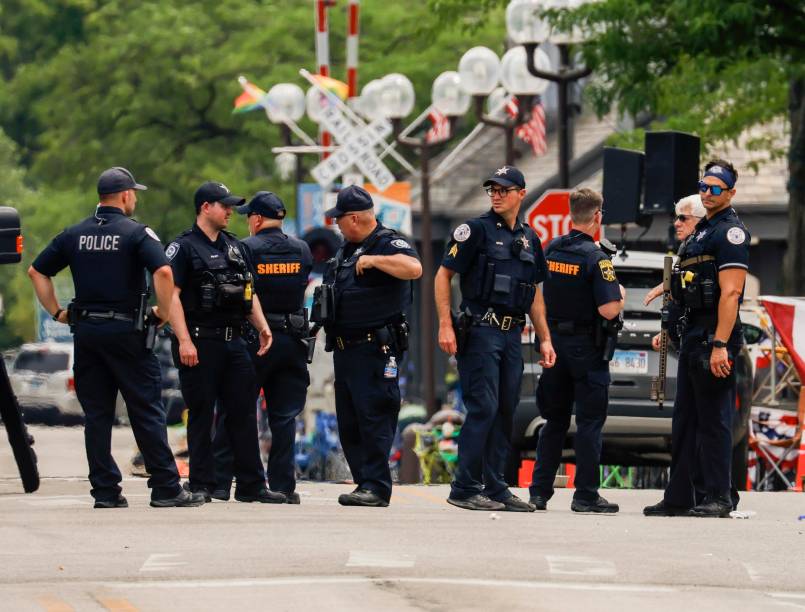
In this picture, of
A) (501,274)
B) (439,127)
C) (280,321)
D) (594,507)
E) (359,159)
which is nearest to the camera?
(501,274)

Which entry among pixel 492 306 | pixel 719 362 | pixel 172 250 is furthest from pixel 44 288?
pixel 719 362

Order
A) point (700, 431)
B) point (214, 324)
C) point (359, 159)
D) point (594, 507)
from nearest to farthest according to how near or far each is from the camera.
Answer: point (700, 431), point (214, 324), point (594, 507), point (359, 159)

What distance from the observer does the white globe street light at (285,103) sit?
35.4m

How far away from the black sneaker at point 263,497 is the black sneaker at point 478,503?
3.52 feet

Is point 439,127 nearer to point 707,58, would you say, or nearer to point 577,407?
point 707,58

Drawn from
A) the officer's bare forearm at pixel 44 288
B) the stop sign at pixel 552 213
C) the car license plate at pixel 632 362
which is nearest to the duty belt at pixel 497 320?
the officer's bare forearm at pixel 44 288

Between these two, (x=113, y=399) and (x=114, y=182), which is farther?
(x=113, y=399)

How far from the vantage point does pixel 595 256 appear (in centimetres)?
1214

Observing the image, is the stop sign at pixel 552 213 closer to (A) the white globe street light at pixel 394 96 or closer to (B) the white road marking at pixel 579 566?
(B) the white road marking at pixel 579 566

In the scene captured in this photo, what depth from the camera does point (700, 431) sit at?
12062mm

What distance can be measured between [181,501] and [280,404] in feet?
3.79

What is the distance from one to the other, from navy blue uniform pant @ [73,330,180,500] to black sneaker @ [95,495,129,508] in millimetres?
19

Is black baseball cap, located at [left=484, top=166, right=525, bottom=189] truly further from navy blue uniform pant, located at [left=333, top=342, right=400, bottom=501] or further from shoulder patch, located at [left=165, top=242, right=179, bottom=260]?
shoulder patch, located at [left=165, top=242, right=179, bottom=260]

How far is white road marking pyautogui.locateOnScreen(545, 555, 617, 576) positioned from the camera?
31.3ft
